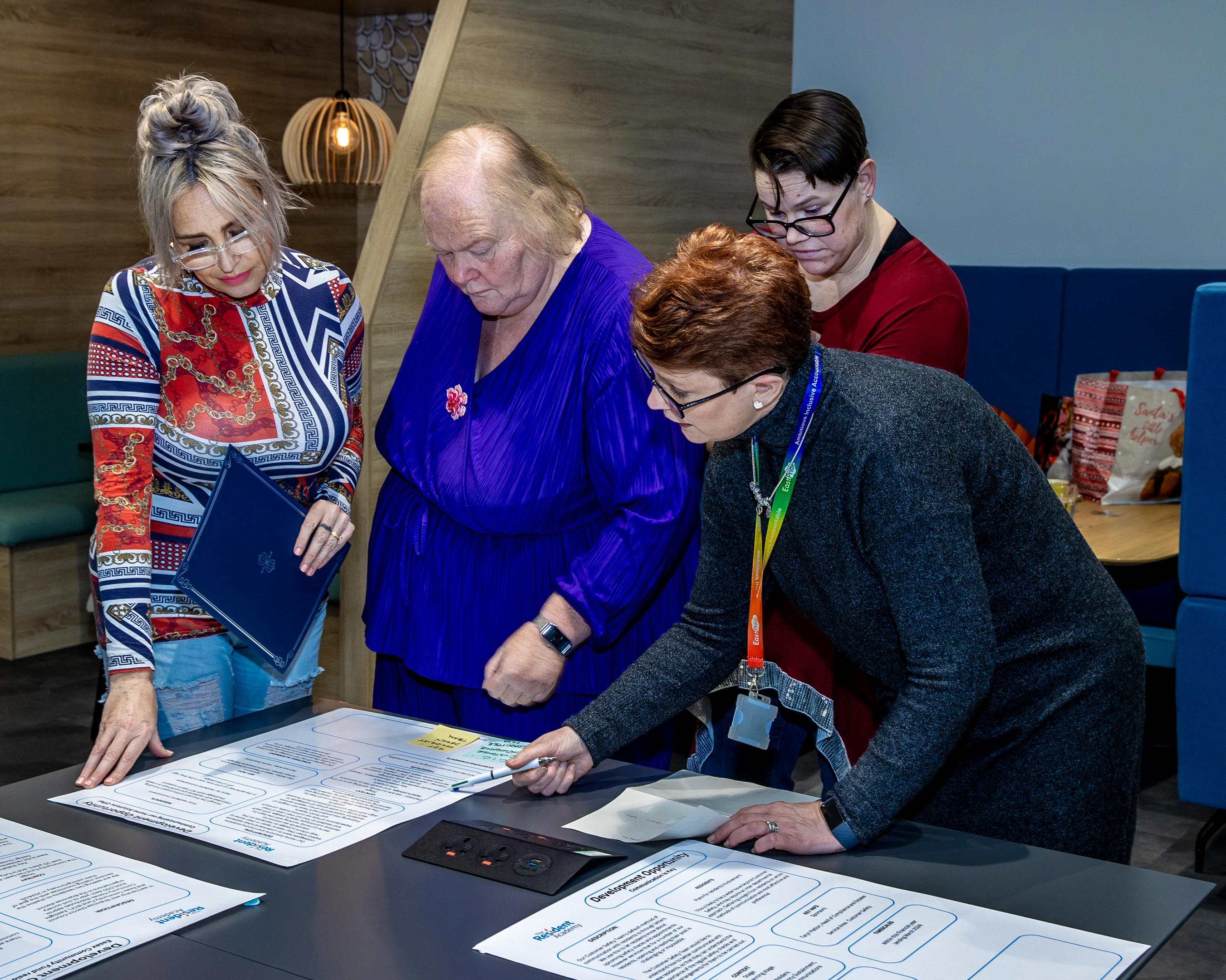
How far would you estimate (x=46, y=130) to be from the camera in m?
5.70

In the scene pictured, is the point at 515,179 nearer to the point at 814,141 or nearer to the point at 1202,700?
the point at 814,141

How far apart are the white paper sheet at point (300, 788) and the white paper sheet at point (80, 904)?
0.30 ft

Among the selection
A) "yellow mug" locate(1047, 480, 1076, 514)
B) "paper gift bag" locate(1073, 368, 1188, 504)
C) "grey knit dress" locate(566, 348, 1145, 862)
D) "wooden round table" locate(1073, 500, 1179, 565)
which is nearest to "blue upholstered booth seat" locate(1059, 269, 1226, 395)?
"paper gift bag" locate(1073, 368, 1188, 504)

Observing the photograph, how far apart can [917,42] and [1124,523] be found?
83.6 inches

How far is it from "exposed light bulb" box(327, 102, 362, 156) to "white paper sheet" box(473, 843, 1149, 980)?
5.25 m

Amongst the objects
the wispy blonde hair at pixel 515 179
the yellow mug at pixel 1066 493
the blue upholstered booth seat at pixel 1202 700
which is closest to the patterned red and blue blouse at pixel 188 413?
the wispy blonde hair at pixel 515 179

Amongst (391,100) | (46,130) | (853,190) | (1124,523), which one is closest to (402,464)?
(853,190)

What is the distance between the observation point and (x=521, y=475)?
1894 mm

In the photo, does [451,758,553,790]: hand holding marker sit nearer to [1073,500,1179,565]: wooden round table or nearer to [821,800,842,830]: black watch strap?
[821,800,842,830]: black watch strap

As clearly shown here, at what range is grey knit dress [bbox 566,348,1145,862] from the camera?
1.35 m

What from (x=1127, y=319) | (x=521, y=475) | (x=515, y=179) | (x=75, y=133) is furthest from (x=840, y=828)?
(x=75, y=133)

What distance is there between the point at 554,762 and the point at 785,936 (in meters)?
0.45

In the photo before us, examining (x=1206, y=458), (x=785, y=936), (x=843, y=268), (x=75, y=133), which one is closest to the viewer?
(x=785, y=936)

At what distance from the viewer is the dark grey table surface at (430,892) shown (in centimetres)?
118
